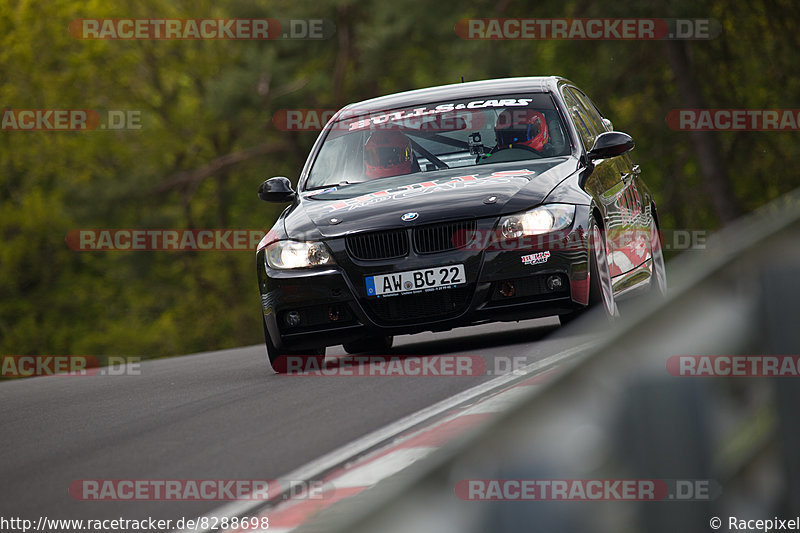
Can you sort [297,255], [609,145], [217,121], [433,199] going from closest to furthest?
[433,199]
[297,255]
[609,145]
[217,121]

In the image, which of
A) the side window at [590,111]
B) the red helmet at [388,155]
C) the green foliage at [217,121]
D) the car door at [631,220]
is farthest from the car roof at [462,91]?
the green foliage at [217,121]

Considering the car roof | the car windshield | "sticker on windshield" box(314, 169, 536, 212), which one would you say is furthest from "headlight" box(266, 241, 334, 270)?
the car roof

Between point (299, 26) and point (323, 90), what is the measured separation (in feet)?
6.79

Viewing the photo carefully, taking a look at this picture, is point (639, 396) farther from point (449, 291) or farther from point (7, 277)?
point (7, 277)

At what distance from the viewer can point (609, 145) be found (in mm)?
8445

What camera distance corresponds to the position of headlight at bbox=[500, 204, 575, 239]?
7711mm

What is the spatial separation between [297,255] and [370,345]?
5.67 ft

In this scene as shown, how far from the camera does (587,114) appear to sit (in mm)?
10320

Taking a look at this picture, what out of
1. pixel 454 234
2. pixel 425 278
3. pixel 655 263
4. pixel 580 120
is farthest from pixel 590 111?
pixel 425 278

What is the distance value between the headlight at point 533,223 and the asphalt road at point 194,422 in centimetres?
71

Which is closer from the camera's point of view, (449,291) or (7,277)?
(449,291)

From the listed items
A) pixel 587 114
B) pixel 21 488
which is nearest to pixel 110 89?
pixel 587 114

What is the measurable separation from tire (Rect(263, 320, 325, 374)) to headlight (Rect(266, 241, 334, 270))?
494 millimetres

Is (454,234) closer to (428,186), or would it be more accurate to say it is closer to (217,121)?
(428,186)
